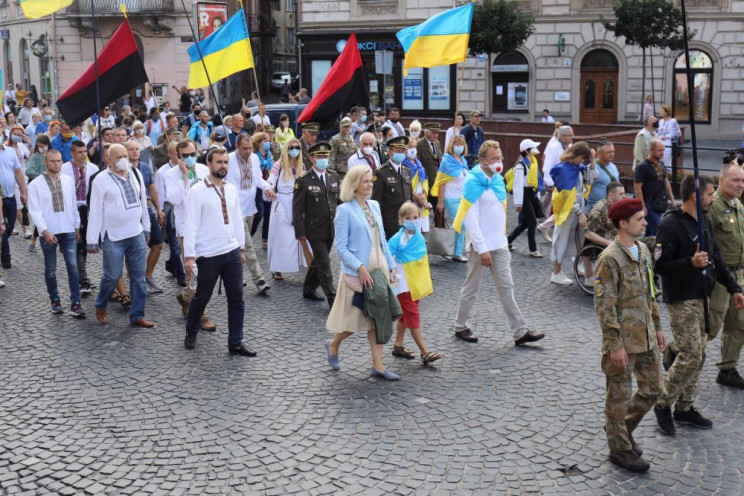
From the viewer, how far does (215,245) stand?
809 cm

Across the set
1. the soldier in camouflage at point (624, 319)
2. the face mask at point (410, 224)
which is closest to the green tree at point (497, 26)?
the face mask at point (410, 224)

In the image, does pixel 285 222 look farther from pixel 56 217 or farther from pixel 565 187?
pixel 565 187

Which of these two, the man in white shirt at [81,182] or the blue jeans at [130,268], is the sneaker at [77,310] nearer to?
the blue jeans at [130,268]

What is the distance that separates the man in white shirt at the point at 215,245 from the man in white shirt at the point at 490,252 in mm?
2147

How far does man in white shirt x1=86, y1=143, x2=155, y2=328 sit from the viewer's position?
8961mm

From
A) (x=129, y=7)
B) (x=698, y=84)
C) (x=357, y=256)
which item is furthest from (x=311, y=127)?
(x=129, y=7)

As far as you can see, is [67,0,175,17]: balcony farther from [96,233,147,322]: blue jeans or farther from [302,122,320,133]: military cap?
[96,233,147,322]: blue jeans

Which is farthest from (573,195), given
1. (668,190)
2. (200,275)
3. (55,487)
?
(55,487)

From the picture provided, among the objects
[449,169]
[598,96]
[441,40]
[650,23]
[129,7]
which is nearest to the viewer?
[441,40]

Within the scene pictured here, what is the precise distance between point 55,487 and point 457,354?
3.81 m

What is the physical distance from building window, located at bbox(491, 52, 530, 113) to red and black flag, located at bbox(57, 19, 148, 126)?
25.4 m

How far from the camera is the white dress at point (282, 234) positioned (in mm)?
11109

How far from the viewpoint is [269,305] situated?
33.1ft

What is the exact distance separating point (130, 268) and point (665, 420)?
553cm
